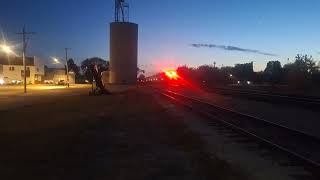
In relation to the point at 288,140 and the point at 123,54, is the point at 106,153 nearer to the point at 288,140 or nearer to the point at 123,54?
the point at 288,140

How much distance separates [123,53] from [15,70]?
48.4m

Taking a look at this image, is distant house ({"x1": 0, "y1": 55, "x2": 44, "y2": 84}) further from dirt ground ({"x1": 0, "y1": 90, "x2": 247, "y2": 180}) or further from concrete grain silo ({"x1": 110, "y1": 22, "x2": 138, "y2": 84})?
dirt ground ({"x1": 0, "y1": 90, "x2": 247, "y2": 180})

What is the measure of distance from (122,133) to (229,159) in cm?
710

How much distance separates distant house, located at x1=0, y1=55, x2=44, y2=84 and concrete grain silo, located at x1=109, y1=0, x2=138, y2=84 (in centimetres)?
3913

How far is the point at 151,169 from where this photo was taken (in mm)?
11039

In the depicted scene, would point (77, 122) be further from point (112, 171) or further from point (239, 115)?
point (112, 171)

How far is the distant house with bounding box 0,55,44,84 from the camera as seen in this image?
6191 inches

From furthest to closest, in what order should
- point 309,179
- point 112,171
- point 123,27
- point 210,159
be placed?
point 123,27 < point 210,159 < point 112,171 < point 309,179

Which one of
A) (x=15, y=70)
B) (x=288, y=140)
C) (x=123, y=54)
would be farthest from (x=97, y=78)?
(x=15, y=70)

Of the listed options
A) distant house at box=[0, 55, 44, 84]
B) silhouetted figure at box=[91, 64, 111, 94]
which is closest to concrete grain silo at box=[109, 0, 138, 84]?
distant house at box=[0, 55, 44, 84]

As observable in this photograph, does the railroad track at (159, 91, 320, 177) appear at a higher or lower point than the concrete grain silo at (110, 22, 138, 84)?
lower

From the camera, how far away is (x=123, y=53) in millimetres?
128875

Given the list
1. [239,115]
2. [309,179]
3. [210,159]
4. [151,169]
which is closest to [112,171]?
[151,169]

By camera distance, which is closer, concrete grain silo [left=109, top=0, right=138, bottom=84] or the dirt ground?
the dirt ground
